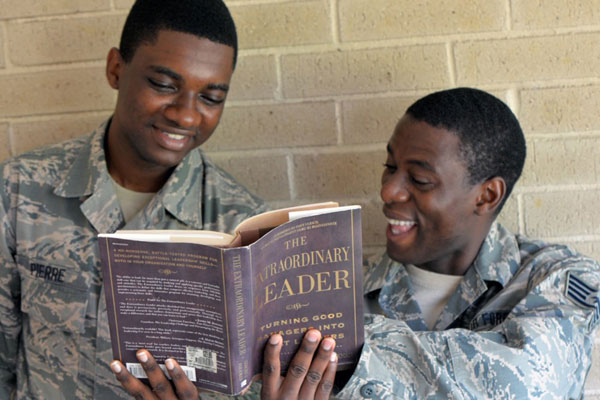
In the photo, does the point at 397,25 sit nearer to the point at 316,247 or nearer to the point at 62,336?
the point at 316,247

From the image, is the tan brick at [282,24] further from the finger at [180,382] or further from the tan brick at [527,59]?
the finger at [180,382]

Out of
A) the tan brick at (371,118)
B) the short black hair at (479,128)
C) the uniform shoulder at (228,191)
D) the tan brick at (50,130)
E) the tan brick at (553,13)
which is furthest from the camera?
the tan brick at (50,130)

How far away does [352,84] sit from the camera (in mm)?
2186

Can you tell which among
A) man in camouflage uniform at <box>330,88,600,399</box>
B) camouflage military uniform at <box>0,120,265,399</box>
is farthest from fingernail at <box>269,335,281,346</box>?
camouflage military uniform at <box>0,120,265,399</box>

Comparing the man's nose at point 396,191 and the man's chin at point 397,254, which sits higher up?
the man's nose at point 396,191

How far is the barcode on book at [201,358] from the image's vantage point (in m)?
1.31

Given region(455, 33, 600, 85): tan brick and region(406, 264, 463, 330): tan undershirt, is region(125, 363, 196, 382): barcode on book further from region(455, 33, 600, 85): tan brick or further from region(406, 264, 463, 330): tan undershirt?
region(455, 33, 600, 85): tan brick

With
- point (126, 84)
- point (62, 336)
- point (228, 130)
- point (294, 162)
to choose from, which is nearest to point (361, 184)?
point (294, 162)

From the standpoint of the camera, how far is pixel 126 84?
1846 millimetres

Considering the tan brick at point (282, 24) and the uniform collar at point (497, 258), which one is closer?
the uniform collar at point (497, 258)

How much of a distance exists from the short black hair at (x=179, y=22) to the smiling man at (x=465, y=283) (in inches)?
21.5

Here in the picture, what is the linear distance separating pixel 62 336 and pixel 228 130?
32.7 inches

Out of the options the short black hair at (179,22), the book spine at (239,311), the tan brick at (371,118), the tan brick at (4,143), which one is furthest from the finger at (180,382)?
the tan brick at (4,143)

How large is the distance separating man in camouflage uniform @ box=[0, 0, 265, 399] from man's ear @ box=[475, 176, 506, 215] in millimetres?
592
